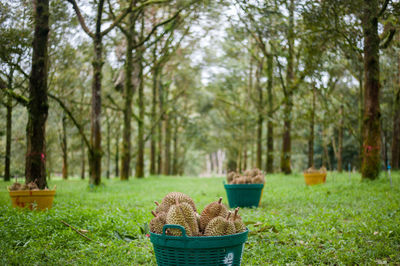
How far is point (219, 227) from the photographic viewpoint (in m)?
3.09

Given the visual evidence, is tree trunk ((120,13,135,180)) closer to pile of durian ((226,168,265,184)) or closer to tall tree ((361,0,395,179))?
pile of durian ((226,168,265,184))

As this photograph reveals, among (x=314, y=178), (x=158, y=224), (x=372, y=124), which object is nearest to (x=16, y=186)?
(x=158, y=224)

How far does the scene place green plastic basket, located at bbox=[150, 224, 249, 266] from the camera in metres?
2.89

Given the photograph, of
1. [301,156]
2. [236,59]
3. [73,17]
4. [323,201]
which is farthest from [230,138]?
[323,201]

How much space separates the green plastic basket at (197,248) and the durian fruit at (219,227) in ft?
0.36

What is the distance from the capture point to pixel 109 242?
4.94m

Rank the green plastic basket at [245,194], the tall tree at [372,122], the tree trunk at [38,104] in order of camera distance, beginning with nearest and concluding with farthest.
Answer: the green plastic basket at [245,194]
the tree trunk at [38,104]
the tall tree at [372,122]

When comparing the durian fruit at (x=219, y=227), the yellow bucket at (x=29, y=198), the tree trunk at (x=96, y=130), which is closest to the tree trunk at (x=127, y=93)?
the tree trunk at (x=96, y=130)

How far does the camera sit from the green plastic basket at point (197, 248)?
2.89m

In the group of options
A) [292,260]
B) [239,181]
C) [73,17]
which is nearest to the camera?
[292,260]

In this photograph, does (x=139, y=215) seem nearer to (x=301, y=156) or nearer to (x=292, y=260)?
(x=292, y=260)

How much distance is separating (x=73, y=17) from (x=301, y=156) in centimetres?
3404

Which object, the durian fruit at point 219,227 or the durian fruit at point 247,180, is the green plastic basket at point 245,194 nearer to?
the durian fruit at point 247,180

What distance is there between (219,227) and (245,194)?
18.2ft
